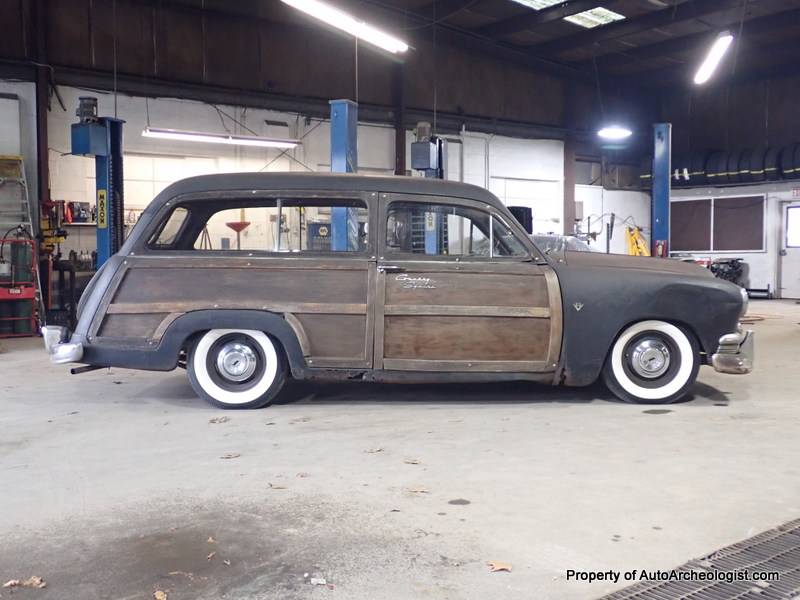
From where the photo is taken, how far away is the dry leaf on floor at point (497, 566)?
280 centimetres

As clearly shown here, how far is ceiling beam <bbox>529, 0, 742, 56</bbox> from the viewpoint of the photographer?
47.1 ft

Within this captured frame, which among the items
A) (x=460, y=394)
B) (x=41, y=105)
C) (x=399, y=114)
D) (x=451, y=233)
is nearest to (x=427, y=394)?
(x=460, y=394)

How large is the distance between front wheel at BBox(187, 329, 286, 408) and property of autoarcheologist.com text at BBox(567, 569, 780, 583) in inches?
129

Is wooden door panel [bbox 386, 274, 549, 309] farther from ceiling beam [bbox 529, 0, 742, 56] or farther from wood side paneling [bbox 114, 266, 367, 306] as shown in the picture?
ceiling beam [bbox 529, 0, 742, 56]

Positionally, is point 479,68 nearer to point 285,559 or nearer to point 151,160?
point 151,160

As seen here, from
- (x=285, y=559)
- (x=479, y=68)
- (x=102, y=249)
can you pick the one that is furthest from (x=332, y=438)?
(x=479, y=68)

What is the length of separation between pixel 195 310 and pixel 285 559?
2947 mm

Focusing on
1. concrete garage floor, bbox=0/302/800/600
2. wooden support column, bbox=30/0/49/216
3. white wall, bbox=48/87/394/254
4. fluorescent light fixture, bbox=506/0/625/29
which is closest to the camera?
concrete garage floor, bbox=0/302/800/600

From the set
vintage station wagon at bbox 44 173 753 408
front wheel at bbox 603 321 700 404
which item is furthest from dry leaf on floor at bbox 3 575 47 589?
front wheel at bbox 603 321 700 404

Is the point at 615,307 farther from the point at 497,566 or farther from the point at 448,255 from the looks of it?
the point at 497,566

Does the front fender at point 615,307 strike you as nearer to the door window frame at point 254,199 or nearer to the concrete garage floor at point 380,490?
the concrete garage floor at point 380,490

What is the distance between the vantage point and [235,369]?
5.63 meters

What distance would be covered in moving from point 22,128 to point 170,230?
8304 mm

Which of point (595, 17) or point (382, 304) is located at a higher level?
point (595, 17)
